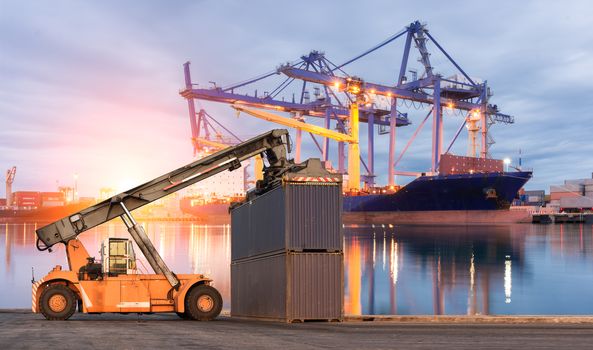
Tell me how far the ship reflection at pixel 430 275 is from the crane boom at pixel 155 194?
344 inches

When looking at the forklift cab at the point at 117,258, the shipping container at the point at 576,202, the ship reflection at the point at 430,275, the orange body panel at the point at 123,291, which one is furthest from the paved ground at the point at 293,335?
the shipping container at the point at 576,202

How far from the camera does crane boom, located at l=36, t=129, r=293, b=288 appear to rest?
18.8 meters

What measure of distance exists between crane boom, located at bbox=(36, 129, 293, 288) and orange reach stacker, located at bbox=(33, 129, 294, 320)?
29mm

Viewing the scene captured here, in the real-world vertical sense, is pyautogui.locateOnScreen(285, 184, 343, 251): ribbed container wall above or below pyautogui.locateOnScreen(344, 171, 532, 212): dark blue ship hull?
below

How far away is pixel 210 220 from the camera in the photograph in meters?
183

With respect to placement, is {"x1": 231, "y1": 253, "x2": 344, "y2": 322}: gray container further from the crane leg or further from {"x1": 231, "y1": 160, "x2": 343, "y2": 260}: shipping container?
Answer: the crane leg

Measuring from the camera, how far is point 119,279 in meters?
17.8

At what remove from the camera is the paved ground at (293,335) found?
42.1 feet

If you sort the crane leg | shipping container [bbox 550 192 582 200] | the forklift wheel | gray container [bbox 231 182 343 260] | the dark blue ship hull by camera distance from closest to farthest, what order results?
the forklift wheel < the crane leg < gray container [bbox 231 182 343 260] < the dark blue ship hull < shipping container [bbox 550 192 582 200]

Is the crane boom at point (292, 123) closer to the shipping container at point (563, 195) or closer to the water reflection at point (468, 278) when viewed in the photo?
the water reflection at point (468, 278)

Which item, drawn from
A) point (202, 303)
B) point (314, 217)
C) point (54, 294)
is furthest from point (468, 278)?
point (54, 294)

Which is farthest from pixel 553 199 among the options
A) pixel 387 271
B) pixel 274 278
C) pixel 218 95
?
pixel 274 278

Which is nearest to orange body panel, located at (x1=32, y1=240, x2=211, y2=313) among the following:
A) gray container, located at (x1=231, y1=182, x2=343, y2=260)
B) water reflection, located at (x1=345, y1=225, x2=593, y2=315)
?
gray container, located at (x1=231, y1=182, x2=343, y2=260)

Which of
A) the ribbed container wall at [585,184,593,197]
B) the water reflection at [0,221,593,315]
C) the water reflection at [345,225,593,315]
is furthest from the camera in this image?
the ribbed container wall at [585,184,593,197]
